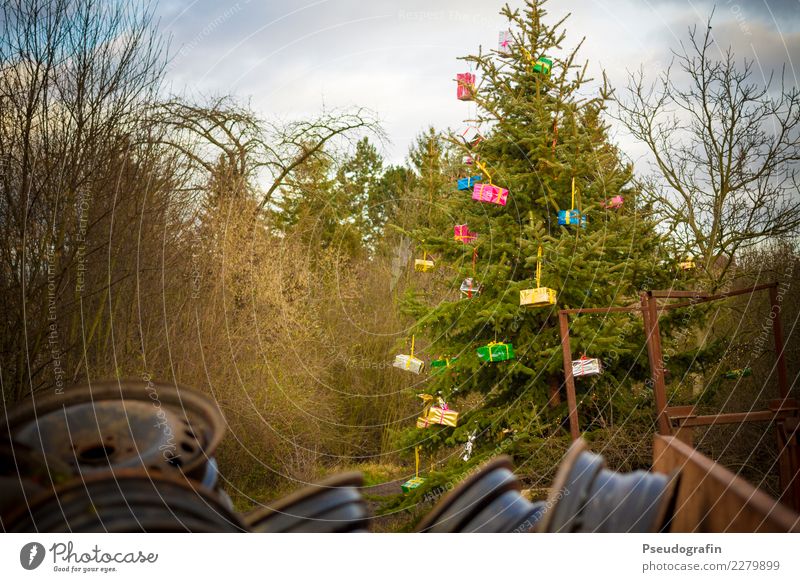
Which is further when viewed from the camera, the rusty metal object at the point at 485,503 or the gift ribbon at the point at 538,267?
the gift ribbon at the point at 538,267

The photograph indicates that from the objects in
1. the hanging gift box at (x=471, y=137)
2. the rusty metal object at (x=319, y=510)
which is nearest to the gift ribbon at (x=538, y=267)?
the hanging gift box at (x=471, y=137)

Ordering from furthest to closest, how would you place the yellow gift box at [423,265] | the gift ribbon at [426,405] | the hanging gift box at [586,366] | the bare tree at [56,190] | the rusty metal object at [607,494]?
the yellow gift box at [423,265], the gift ribbon at [426,405], the hanging gift box at [586,366], the bare tree at [56,190], the rusty metal object at [607,494]

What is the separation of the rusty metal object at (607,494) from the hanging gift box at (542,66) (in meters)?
3.08

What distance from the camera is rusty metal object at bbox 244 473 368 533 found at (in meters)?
1.36

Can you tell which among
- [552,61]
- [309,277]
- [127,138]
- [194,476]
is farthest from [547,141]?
[194,476]

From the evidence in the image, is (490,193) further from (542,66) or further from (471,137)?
(542,66)

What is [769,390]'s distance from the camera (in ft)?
12.1

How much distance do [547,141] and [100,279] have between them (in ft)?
7.96

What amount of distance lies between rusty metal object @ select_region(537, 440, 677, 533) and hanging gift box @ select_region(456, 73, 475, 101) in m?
2.99

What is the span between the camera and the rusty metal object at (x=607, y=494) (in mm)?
1347

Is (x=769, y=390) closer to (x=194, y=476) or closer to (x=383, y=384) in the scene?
(x=194, y=476)

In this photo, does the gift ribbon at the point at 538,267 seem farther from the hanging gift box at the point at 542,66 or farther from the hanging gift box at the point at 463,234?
the hanging gift box at the point at 542,66

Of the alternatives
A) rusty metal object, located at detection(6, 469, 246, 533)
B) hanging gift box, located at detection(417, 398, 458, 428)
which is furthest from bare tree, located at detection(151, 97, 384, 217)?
rusty metal object, located at detection(6, 469, 246, 533)

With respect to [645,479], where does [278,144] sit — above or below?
above
